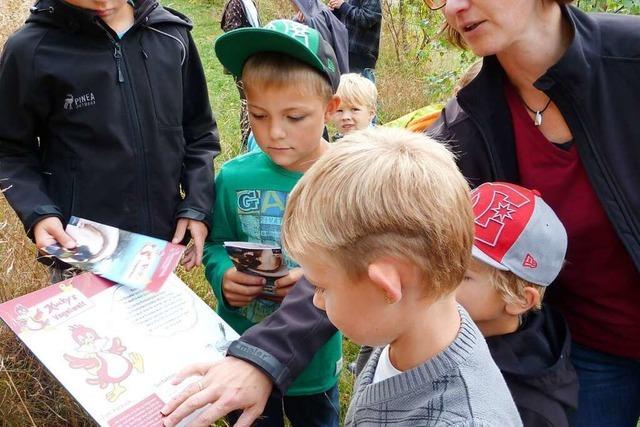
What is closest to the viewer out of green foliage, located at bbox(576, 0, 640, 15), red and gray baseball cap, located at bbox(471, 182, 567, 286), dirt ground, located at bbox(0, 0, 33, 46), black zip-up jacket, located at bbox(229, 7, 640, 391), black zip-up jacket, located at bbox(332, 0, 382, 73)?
black zip-up jacket, located at bbox(229, 7, 640, 391)

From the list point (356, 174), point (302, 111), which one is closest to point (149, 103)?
point (302, 111)

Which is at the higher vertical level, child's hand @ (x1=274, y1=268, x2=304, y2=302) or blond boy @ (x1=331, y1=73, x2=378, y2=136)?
child's hand @ (x1=274, y1=268, x2=304, y2=302)

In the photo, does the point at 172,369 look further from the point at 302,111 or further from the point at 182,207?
the point at 302,111

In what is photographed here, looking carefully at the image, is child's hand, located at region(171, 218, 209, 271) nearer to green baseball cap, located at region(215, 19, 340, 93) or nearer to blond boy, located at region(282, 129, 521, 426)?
green baseball cap, located at region(215, 19, 340, 93)

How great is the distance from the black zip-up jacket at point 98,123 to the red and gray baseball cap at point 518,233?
36.5 inches

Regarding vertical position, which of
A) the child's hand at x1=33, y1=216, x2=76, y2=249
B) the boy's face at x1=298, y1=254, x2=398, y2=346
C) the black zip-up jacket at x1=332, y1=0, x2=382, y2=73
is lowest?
the black zip-up jacket at x1=332, y1=0, x2=382, y2=73

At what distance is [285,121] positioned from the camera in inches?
81.4

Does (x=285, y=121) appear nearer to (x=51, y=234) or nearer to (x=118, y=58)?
(x=118, y=58)

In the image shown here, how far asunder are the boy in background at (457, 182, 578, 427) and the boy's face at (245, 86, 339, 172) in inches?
22.7

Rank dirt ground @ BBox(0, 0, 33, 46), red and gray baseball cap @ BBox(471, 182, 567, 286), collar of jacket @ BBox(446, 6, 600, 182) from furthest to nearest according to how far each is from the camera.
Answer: dirt ground @ BBox(0, 0, 33, 46)
collar of jacket @ BBox(446, 6, 600, 182)
red and gray baseball cap @ BBox(471, 182, 567, 286)

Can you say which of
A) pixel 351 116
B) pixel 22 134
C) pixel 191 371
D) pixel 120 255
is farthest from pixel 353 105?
pixel 191 371

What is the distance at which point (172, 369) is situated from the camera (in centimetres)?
154

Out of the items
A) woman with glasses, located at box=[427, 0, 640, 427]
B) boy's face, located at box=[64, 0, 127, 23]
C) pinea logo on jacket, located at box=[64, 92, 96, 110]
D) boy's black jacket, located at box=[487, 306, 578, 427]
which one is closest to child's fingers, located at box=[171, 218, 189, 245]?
pinea logo on jacket, located at box=[64, 92, 96, 110]

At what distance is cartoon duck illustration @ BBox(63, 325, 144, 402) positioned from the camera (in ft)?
4.78
